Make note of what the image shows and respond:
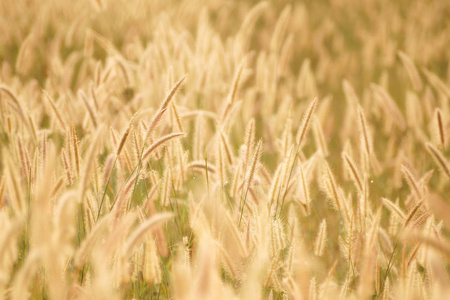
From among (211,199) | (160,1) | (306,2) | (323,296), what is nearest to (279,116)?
(211,199)

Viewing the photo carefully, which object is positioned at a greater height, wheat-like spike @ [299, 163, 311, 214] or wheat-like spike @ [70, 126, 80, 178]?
wheat-like spike @ [70, 126, 80, 178]

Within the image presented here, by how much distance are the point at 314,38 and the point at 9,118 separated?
3.73 m

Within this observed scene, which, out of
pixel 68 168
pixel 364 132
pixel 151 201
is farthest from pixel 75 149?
pixel 364 132

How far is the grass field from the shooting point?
1218 mm

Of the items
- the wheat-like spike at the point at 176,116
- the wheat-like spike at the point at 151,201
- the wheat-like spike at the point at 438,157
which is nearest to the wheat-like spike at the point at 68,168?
the wheat-like spike at the point at 151,201

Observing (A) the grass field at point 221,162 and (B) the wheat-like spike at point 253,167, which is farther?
(B) the wheat-like spike at point 253,167

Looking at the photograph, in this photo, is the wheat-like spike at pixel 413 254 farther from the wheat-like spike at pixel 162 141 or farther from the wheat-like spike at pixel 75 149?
the wheat-like spike at pixel 75 149

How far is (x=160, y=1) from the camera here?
5668mm

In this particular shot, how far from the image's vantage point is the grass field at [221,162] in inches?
47.9

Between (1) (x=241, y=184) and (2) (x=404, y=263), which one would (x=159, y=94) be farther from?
(2) (x=404, y=263)

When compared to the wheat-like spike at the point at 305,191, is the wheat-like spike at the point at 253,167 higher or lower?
higher

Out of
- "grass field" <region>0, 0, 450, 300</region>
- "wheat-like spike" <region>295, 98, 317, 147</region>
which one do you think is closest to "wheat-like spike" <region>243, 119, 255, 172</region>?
"grass field" <region>0, 0, 450, 300</region>

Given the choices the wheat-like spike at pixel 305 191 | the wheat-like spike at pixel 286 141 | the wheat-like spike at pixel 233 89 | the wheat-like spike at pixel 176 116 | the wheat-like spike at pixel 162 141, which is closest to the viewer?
the wheat-like spike at pixel 162 141

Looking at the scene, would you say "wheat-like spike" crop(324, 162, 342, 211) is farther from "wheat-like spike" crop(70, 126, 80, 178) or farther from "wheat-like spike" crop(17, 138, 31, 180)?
"wheat-like spike" crop(17, 138, 31, 180)
